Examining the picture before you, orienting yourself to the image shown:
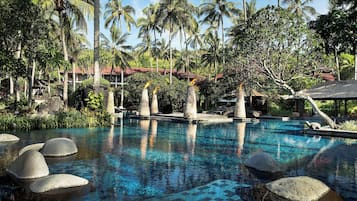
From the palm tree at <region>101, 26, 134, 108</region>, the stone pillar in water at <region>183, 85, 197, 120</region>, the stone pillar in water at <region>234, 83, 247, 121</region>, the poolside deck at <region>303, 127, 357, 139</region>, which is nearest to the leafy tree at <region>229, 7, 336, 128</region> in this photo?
the poolside deck at <region>303, 127, 357, 139</region>

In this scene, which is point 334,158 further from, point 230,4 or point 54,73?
point 54,73

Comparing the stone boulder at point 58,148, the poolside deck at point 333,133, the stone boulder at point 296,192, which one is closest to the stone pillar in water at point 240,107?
the poolside deck at point 333,133

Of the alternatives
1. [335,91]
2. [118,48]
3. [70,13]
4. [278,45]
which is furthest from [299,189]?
[118,48]

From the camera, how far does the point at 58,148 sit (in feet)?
34.3

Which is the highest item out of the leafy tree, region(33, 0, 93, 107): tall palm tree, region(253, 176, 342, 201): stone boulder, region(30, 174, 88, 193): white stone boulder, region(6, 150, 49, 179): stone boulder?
region(33, 0, 93, 107): tall palm tree

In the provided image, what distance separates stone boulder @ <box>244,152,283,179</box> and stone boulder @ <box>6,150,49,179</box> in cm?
519

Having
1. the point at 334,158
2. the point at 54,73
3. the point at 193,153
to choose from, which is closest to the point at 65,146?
the point at 193,153

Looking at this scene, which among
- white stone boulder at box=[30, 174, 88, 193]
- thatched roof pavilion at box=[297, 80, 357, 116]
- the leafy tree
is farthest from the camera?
thatched roof pavilion at box=[297, 80, 357, 116]

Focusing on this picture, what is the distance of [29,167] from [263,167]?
5776 millimetres

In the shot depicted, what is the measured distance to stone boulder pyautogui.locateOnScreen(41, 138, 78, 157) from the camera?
10304 millimetres

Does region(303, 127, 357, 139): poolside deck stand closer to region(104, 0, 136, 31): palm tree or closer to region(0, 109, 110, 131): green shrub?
region(0, 109, 110, 131): green shrub

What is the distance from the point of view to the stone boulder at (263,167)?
841 centimetres

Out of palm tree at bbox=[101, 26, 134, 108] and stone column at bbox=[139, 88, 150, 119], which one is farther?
palm tree at bbox=[101, 26, 134, 108]

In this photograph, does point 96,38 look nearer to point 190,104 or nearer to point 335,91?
point 190,104
